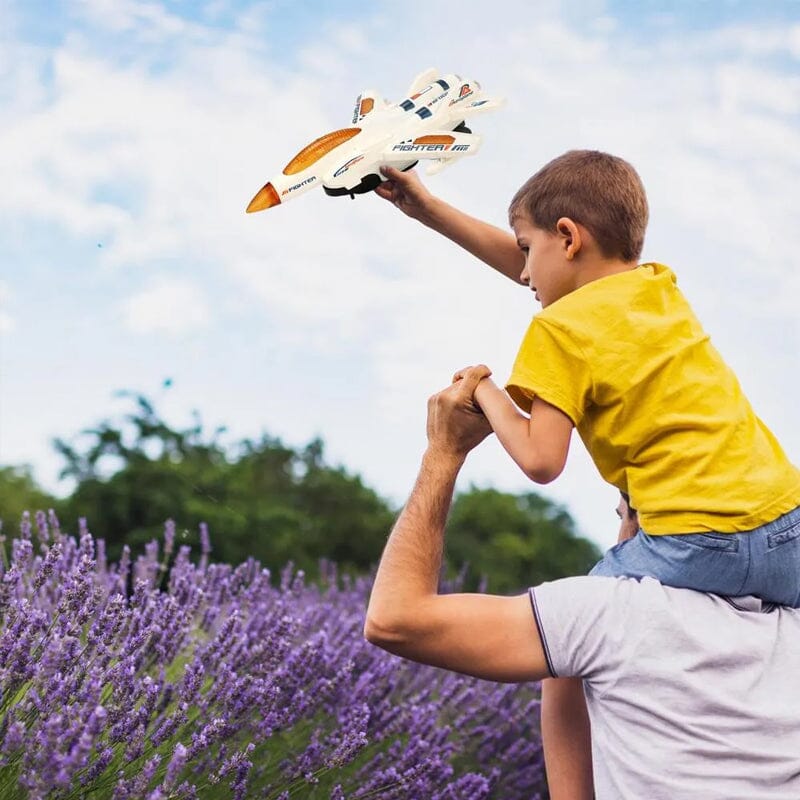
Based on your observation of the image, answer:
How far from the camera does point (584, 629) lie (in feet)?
6.68

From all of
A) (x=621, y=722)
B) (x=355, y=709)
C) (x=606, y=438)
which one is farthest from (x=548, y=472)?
(x=355, y=709)

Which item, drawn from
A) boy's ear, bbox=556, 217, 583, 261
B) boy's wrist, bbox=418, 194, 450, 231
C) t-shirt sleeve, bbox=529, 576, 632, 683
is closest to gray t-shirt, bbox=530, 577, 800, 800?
t-shirt sleeve, bbox=529, 576, 632, 683

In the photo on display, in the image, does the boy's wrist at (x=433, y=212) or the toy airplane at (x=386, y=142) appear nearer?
the toy airplane at (x=386, y=142)

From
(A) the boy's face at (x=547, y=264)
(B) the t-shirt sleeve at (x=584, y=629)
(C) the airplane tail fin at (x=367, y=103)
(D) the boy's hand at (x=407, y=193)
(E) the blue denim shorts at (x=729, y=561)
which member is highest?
(C) the airplane tail fin at (x=367, y=103)

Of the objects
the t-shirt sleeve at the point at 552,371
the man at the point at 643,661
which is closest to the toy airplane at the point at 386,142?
the t-shirt sleeve at the point at 552,371

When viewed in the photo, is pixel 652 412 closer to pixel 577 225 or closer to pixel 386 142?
pixel 577 225

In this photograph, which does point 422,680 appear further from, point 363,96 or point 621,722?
point 363,96

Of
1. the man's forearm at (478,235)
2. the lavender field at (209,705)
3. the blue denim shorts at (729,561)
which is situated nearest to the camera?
the lavender field at (209,705)

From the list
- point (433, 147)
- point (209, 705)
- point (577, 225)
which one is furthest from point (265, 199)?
point (209, 705)

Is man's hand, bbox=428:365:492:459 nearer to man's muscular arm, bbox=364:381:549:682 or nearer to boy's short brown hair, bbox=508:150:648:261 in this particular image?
man's muscular arm, bbox=364:381:549:682

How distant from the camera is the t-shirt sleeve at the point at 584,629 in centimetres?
203

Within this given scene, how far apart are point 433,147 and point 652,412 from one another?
2.94 feet

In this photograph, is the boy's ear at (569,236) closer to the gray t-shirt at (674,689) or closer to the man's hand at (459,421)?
the man's hand at (459,421)

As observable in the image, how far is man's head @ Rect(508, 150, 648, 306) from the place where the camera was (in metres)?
2.33
